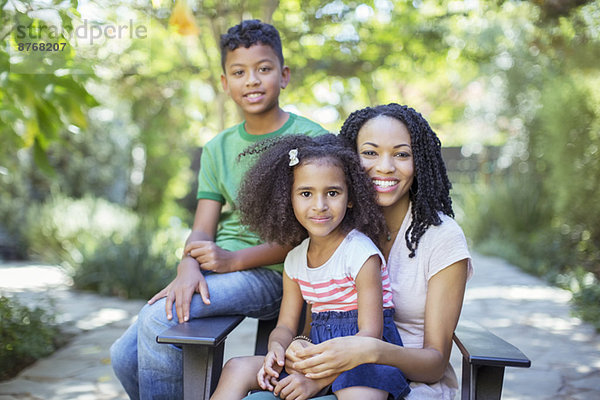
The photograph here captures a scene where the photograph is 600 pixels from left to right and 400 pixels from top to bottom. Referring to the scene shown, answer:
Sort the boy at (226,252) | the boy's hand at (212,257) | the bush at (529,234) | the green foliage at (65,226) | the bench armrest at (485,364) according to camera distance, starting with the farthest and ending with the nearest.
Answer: the green foliage at (65,226)
the bush at (529,234)
the boy's hand at (212,257)
the boy at (226,252)
the bench armrest at (485,364)

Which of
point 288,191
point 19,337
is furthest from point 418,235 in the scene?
point 19,337

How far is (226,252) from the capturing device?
229 cm

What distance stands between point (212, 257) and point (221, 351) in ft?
1.27

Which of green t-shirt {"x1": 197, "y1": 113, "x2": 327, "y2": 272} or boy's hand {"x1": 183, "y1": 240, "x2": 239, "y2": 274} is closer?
boy's hand {"x1": 183, "y1": 240, "x2": 239, "y2": 274}

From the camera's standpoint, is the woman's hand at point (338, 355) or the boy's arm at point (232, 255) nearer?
the woman's hand at point (338, 355)

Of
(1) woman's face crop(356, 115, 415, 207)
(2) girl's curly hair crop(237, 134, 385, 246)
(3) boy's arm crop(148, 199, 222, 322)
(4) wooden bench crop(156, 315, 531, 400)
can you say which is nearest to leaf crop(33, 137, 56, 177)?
(3) boy's arm crop(148, 199, 222, 322)

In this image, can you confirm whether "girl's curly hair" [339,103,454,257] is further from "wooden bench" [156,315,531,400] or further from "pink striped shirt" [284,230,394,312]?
"wooden bench" [156,315,531,400]

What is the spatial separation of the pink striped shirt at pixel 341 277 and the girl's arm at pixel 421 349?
Result: 0.18 meters

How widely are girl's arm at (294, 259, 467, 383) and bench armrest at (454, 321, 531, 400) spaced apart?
0.26ft

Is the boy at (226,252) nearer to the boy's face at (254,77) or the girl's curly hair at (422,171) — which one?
the boy's face at (254,77)

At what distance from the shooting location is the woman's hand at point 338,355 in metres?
1.73

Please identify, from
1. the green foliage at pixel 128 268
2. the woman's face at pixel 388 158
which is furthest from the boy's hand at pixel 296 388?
the green foliage at pixel 128 268

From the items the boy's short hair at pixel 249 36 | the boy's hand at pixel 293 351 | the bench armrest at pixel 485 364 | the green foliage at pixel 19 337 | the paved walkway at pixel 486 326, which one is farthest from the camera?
the green foliage at pixel 19 337

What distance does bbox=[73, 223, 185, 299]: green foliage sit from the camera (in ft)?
19.9
